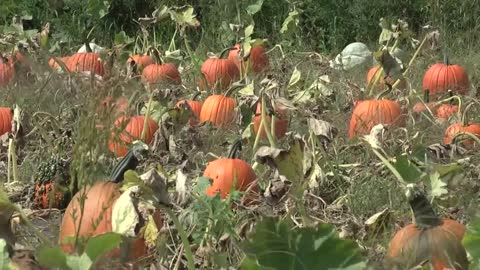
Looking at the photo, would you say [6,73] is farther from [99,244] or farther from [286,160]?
[99,244]

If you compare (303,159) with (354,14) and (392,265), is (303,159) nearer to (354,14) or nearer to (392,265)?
(392,265)

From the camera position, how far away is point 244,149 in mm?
4164

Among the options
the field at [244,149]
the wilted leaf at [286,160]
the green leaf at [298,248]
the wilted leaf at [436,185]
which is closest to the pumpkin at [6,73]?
the field at [244,149]

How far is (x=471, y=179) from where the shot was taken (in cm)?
373

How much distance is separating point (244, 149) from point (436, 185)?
1.55 meters

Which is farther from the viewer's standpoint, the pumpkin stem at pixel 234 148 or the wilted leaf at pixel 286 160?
the pumpkin stem at pixel 234 148

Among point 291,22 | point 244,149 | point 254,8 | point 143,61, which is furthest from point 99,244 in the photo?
point 254,8

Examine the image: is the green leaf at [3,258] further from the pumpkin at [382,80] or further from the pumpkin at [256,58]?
the pumpkin at [256,58]

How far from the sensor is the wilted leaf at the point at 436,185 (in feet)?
8.72

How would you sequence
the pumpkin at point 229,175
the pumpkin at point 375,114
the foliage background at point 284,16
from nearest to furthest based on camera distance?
1. the pumpkin at point 229,175
2. the pumpkin at point 375,114
3. the foliage background at point 284,16

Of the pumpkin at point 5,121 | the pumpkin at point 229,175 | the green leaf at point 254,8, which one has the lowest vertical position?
the green leaf at point 254,8

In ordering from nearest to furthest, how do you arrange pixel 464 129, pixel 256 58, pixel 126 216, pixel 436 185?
pixel 126 216, pixel 436 185, pixel 464 129, pixel 256 58

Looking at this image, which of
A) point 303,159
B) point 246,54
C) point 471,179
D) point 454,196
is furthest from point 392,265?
point 246,54

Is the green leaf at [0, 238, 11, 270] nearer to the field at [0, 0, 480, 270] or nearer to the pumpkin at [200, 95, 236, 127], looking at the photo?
the field at [0, 0, 480, 270]
